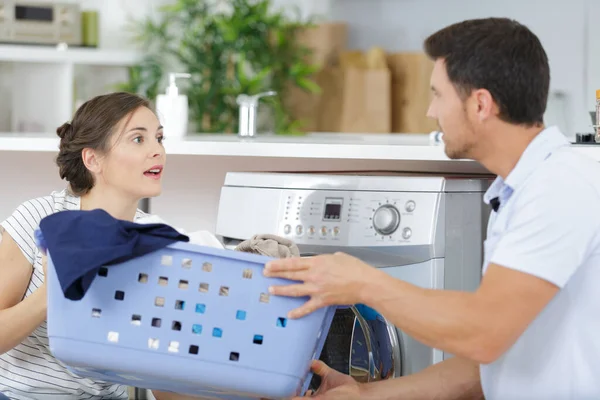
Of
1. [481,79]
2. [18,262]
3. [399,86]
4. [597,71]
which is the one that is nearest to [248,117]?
[18,262]

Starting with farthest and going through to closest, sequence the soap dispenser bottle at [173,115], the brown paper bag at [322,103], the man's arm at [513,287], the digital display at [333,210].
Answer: the brown paper bag at [322,103] → the soap dispenser bottle at [173,115] → the digital display at [333,210] → the man's arm at [513,287]

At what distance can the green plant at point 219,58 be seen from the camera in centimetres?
493

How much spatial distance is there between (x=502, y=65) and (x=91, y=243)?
2.35 ft

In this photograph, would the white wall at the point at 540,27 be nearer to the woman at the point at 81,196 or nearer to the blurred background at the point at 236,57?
the blurred background at the point at 236,57

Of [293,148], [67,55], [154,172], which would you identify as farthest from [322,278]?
[67,55]

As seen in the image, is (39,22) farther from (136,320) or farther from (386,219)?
(136,320)

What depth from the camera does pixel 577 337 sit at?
59.9 inches

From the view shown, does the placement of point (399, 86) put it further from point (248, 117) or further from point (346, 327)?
point (346, 327)

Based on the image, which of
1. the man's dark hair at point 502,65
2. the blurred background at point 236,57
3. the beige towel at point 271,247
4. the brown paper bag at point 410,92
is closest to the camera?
the man's dark hair at point 502,65

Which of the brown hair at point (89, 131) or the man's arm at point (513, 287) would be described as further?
the brown hair at point (89, 131)

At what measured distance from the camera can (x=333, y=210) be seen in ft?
7.46

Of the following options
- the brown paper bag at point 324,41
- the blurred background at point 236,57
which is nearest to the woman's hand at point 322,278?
the blurred background at point 236,57

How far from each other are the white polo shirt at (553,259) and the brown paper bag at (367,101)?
3.37 metres

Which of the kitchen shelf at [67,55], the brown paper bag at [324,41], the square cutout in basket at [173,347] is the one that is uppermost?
the brown paper bag at [324,41]
